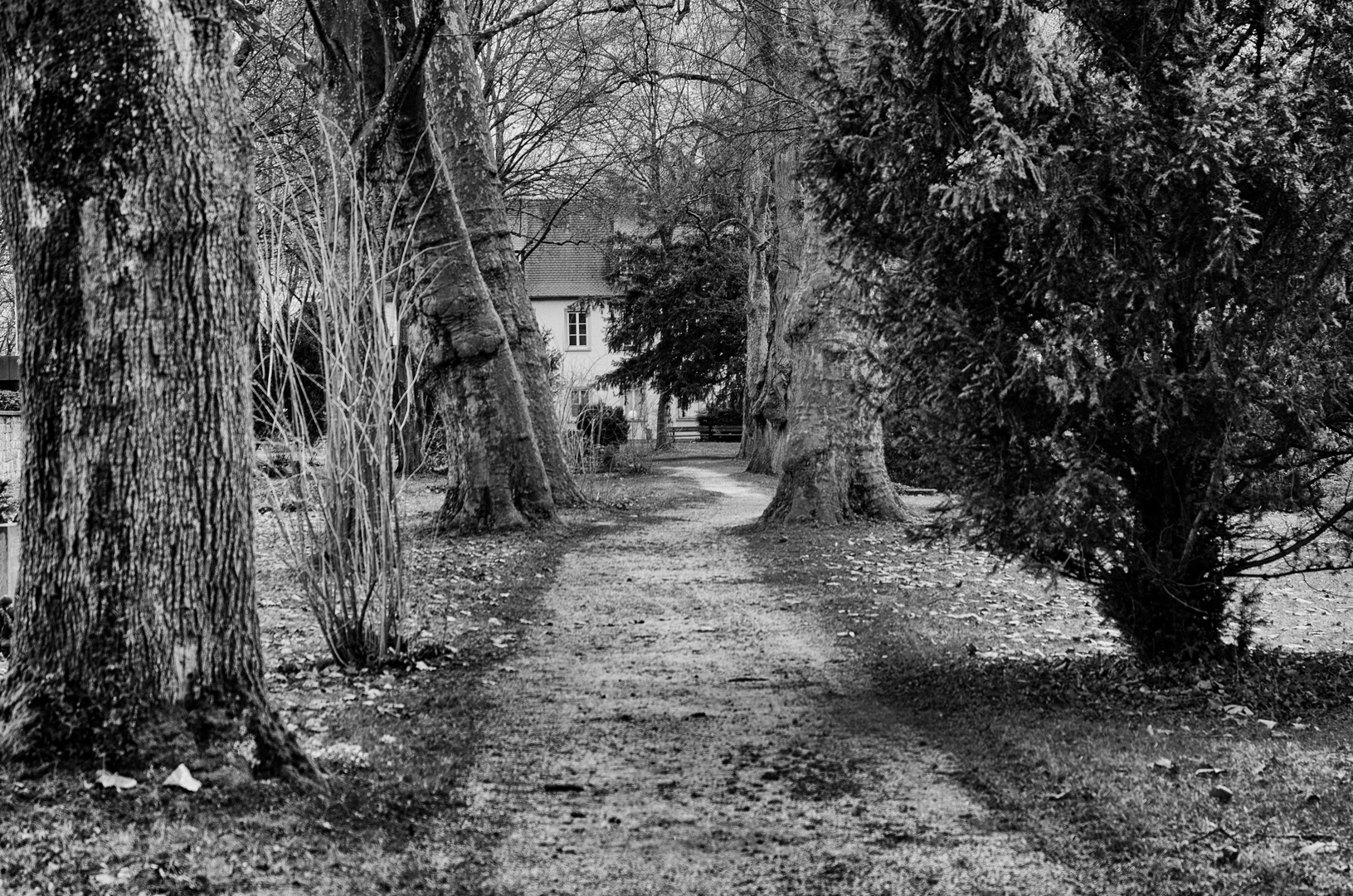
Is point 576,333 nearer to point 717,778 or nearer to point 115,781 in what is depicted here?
point 717,778

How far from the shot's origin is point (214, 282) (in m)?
4.68

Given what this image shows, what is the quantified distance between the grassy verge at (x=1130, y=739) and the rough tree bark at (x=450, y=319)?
6.51 m

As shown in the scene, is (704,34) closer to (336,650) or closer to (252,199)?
(336,650)

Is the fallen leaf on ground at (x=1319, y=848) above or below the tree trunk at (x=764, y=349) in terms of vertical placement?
below

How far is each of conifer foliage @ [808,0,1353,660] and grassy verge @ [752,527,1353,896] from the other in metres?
0.58

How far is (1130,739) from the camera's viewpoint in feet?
19.1

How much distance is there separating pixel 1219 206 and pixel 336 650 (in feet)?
17.3

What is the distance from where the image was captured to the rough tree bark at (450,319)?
13.9 metres

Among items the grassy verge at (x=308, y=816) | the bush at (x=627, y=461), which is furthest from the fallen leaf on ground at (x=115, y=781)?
the bush at (x=627, y=461)

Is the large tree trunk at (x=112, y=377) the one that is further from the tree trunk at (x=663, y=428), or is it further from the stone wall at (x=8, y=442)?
the tree trunk at (x=663, y=428)

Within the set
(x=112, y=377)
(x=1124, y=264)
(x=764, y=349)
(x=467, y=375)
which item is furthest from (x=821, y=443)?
(x=764, y=349)

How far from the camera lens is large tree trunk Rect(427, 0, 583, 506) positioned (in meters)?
16.8

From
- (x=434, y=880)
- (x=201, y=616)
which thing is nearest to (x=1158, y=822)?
(x=434, y=880)

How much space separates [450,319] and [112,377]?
1049 cm
